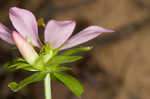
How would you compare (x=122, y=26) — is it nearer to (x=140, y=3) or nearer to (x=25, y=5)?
(x=140, y=3)

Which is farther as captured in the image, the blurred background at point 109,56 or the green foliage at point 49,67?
the blurred background at point 109,56

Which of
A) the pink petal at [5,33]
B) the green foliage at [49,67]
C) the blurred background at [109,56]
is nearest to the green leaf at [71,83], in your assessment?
the green foliage at [49,67]

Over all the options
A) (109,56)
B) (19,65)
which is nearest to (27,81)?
(19,65)

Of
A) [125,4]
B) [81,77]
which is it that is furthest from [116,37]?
[81,77]

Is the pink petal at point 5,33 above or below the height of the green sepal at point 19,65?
above

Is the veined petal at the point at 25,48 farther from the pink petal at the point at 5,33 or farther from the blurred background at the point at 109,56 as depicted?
the blurred background at the point at 109,56

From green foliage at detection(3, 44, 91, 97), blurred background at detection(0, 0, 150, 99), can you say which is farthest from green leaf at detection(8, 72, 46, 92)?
blurred background at detection(0, 0, 150, 99)

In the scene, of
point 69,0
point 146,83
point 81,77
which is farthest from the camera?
point 69,0

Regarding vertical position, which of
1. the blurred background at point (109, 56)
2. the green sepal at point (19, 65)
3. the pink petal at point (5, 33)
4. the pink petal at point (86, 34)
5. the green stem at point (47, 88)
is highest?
the blurred background at point (109, 56)
